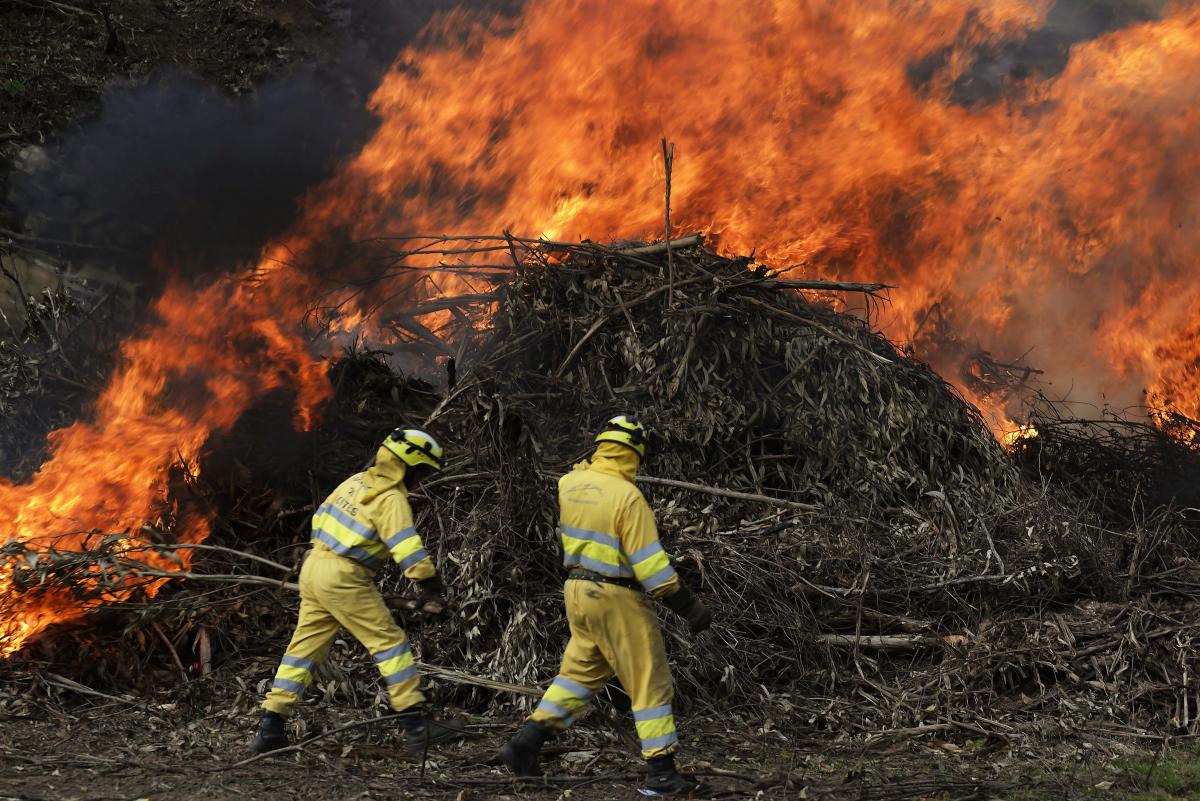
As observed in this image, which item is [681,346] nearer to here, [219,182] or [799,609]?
[799,609]

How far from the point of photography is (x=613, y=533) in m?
4.96

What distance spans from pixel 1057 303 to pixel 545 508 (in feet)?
28.9

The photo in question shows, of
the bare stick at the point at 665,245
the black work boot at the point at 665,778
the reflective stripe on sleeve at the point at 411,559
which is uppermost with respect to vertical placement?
the bare stick at the point at 665,245

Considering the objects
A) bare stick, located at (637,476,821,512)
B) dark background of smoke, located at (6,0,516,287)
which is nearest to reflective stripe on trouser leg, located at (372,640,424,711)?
bare stick, located at (637,476,821,512)

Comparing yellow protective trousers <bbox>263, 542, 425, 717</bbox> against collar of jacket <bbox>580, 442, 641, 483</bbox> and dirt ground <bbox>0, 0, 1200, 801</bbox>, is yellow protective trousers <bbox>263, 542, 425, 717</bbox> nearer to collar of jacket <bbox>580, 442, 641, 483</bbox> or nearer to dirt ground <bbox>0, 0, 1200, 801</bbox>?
dirt ground <bbox>0, 0, 1200, 801</bbox>

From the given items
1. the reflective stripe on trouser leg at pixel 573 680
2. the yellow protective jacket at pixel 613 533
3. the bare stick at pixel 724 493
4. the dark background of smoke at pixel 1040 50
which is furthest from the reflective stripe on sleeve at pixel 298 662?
the dark background of smoke at pixel 1040 50

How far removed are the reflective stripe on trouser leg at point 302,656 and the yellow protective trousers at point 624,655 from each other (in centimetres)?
128

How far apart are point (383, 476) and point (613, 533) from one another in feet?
4.38

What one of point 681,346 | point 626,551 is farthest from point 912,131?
point 626,551

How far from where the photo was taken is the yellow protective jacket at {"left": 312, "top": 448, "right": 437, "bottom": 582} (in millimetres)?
5328

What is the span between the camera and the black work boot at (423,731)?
539cm

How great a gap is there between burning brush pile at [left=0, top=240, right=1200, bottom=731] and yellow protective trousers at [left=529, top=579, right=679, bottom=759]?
1337mm

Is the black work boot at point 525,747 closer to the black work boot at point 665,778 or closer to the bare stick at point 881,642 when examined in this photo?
the black work boot at point 665,778

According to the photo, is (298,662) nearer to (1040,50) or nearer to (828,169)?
(828,169)
